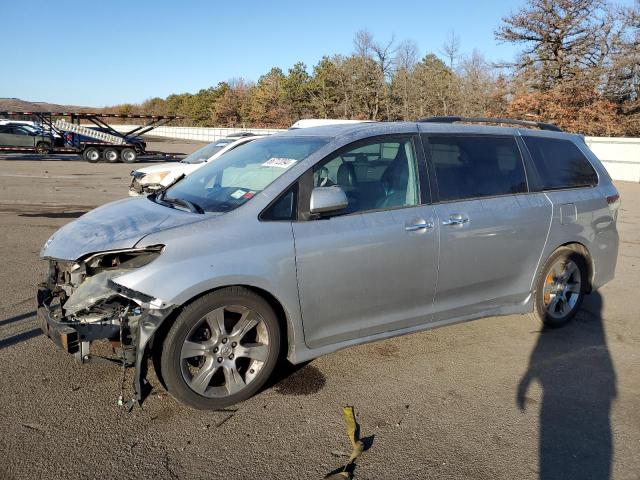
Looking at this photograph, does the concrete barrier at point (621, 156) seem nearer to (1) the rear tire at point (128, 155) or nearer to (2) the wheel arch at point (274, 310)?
(1) the rear tire at point (128, 155)

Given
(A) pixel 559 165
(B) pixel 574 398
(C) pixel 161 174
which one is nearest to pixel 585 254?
(A) pixel 559 165

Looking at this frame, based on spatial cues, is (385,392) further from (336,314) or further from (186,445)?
(186,445)

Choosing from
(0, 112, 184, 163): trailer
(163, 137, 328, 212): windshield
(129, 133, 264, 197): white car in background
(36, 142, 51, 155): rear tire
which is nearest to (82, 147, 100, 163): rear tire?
(0, 112, 184, 163): trailer

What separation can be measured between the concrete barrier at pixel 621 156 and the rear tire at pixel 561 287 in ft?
65.6

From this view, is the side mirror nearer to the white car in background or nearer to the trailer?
the white car in background

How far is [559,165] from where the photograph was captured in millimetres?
5203

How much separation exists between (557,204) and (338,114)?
159ft

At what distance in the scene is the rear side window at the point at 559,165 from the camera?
502 cm

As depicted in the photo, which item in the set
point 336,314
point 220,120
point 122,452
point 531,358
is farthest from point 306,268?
point 220,120

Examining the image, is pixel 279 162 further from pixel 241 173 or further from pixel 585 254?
pixel 585 254

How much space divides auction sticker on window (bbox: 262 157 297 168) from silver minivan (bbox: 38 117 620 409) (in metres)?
0.03

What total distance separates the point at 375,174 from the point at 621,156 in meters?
22.5

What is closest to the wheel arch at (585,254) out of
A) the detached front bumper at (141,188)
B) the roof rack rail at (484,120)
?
the roof rack rail at (484,120)

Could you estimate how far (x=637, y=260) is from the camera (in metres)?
8.28
